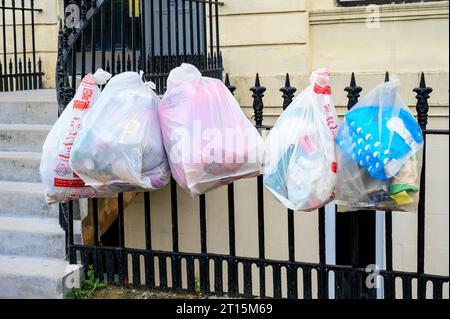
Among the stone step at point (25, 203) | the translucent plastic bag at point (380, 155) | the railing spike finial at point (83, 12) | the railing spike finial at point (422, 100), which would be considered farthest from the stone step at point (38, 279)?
the railing spike finial at point (422, 100)

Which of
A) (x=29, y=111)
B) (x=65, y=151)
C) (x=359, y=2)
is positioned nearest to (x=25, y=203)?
(x=29, y=111)

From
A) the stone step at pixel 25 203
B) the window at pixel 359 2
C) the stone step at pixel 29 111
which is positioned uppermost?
the window at pixel 359 2

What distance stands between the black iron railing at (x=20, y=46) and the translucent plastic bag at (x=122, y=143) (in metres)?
4.02

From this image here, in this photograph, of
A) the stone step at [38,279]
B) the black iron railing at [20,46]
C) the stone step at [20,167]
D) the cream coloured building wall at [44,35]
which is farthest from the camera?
the cream coloured building wall at [44,35]

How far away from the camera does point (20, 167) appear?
506 cm

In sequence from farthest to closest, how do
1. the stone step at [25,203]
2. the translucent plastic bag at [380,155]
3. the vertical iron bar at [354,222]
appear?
the stone step at [25,203]
the vertical iron bar at [354,222]
the translucent plastic bag at [380,155]

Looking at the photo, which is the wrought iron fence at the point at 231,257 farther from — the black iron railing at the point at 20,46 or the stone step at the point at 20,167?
the black iron railing at the point at 20,46

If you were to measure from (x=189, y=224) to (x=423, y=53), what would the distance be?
268cm

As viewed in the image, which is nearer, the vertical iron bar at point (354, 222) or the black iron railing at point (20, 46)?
the vertical iron bar at point (354, 222)

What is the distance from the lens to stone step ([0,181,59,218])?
186 inches

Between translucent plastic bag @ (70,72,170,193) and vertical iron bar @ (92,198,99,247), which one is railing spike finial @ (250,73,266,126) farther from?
vertical iron bar @ (92,198,99,247)

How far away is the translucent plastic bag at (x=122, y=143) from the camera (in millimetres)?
3498
